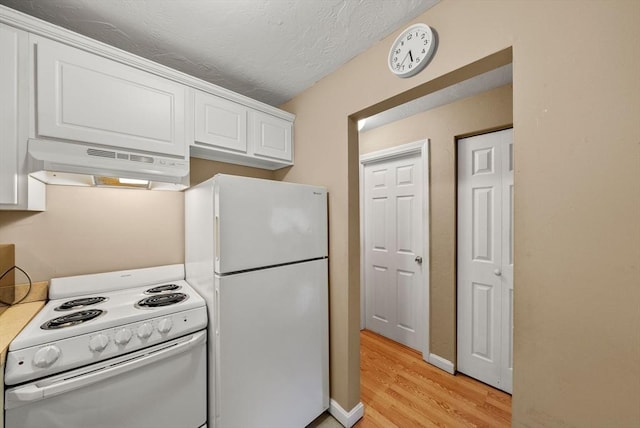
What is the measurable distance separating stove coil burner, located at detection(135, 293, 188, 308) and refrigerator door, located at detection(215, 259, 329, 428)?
0.30 metres

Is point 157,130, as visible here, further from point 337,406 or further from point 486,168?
point 486,168

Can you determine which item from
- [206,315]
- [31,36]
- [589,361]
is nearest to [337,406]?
[206,315]

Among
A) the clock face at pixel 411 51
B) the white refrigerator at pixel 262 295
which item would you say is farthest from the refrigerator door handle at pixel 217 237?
the clock face at pixel 411 51

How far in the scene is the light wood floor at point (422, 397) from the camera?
1.66 metres

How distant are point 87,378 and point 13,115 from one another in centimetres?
120

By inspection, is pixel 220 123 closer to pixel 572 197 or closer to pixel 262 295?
pixel 262 295

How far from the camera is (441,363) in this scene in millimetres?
2205

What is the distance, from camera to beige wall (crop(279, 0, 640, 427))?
759 millimetres

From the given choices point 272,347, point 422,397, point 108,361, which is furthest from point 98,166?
point 422,397

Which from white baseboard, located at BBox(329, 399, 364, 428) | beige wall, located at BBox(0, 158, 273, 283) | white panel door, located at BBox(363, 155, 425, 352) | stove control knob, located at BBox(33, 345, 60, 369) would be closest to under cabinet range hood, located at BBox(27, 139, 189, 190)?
beige wall, located at BBox(0, 158, 273, 283)

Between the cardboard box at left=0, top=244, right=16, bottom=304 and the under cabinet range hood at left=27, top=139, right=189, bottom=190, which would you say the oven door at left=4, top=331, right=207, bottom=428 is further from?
the under cabinet range hood at left=27, top=139, right=189, bottom=190

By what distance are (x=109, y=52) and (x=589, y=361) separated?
2.48 meters

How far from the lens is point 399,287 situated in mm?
2646

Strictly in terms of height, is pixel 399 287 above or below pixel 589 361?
below
